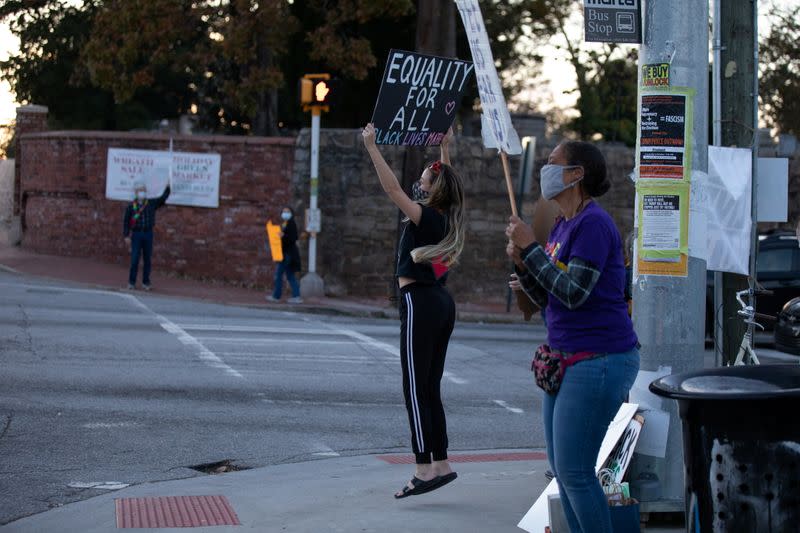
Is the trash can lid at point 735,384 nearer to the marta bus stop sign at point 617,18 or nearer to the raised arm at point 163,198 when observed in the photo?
the marta bus stop sign at point 617,18

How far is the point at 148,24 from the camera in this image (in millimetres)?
23891

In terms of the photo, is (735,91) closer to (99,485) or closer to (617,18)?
(617,18)

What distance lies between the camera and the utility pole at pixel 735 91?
27.3 ft

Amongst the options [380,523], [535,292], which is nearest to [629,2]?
[535,292]

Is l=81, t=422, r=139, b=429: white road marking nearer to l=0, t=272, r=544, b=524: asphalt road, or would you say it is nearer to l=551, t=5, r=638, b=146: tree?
l=0, t=272, r=544, b=524: asphalt road

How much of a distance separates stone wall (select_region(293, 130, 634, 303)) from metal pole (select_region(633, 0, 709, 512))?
675 inches

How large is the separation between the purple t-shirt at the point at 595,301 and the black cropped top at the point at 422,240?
1.78m

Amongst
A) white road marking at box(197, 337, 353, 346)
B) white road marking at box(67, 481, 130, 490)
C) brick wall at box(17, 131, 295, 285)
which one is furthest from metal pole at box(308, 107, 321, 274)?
white road marking at box(67, 481, 130, 490)

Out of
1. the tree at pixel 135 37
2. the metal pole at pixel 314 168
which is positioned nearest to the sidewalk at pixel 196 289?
the metal pole at pixel 314 168

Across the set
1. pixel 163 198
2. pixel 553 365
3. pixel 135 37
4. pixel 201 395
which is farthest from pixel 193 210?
pixel 553 365

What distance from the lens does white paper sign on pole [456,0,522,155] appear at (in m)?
5.92

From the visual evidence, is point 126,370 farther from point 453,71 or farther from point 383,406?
point 453,71

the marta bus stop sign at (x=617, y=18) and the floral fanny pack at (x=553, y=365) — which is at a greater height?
the marta bus stop sign at (x=617, y=18)

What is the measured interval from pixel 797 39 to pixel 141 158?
1829 cm
